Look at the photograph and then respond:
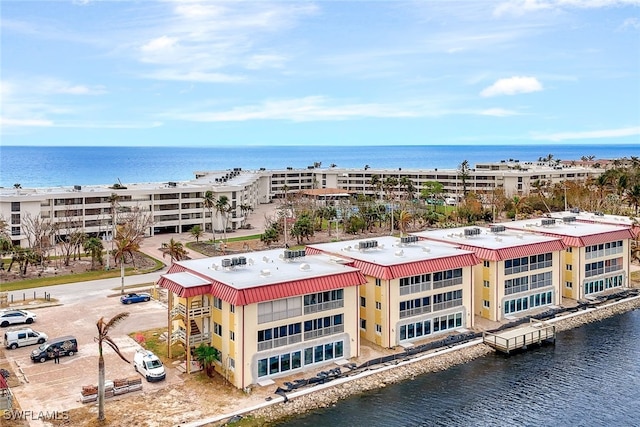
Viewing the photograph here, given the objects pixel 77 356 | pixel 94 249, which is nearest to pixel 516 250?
pixel 77 356

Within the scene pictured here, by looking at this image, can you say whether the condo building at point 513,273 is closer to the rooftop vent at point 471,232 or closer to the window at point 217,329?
the rooftop vent at point 471,232

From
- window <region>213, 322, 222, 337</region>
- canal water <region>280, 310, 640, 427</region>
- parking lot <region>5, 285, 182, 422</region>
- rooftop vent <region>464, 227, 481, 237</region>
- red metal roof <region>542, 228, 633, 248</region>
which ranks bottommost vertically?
canal water <region>280, 310, 640, 427</region>

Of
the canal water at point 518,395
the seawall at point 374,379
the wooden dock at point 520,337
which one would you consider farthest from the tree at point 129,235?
the wooden dock at point 520,337

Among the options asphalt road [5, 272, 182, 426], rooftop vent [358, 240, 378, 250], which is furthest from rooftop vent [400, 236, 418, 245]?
asphalt road [5, 272, 182, 426]

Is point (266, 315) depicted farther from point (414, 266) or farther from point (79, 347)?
point (79, 347)

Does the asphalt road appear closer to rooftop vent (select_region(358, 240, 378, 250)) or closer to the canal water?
the canal water
